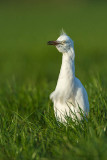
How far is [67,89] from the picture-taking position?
407 cm

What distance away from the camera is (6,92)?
6.02 metres

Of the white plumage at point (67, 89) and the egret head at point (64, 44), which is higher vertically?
the egret head at point (64, 44)

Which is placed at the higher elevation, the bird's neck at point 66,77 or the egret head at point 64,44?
the egret head at point 64,44

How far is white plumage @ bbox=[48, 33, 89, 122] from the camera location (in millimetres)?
3947

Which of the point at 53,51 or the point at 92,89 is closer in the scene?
the point at 92,89

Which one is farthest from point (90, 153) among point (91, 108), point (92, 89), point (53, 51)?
point (53, 51)

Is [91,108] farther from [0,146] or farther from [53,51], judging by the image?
[53,51]

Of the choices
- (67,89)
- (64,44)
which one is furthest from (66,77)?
(64,44)

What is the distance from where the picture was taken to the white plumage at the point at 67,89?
395cm

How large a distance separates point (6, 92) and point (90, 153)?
3.45 meters

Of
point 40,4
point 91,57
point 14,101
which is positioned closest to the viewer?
point 14,101

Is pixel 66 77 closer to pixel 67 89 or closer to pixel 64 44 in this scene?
pixel 67 89

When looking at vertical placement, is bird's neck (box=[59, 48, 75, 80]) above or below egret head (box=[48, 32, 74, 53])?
below

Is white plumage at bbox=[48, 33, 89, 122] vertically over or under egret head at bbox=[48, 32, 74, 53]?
under
